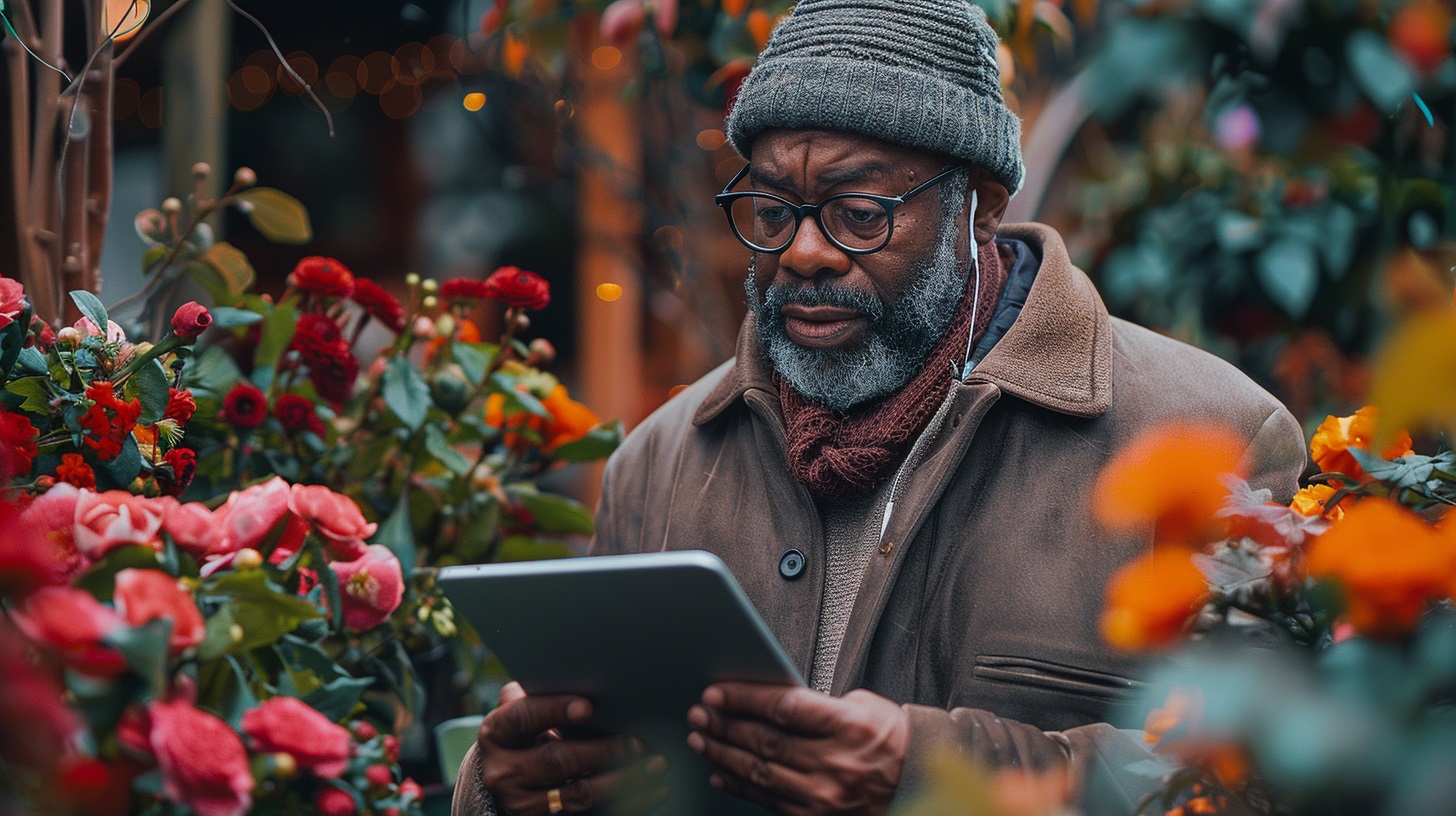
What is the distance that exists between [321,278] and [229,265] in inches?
4.9

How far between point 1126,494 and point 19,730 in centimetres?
50

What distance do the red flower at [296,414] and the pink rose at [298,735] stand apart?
0.90 meters

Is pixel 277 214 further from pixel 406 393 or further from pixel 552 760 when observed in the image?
pixel 552 760

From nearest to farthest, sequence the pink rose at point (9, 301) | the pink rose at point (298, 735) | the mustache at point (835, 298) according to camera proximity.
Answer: the pink rose at point (298, 735), the pink rose at point (9, 301), the mustache at point (835, 298)

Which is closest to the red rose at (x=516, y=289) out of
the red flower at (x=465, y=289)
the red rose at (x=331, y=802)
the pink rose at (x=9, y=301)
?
the red flower at (x=465, y=289)

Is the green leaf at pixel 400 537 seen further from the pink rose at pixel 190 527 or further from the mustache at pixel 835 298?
the pink rose at pixel 190 527

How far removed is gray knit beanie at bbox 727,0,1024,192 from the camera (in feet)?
5.74

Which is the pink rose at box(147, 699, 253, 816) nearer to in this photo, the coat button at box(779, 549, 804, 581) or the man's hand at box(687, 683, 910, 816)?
the man's hand at box(687, 683, 910, 816)

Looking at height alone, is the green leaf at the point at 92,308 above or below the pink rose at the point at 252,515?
above

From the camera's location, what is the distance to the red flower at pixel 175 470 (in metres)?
1.53

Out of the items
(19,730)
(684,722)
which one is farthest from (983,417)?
(19,730)

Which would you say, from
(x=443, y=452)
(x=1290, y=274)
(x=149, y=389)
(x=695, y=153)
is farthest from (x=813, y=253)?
(x=695, y=153)

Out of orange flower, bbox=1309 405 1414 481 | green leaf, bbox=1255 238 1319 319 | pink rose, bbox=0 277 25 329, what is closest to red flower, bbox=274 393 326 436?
pink rose, bbox=0 277 25 329

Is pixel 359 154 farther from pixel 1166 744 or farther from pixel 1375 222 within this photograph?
pixel 1166 744
